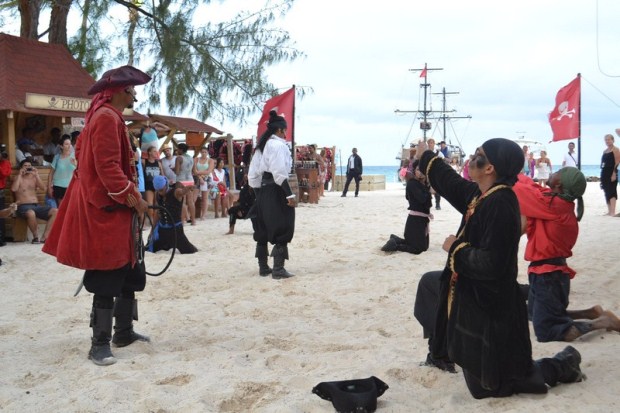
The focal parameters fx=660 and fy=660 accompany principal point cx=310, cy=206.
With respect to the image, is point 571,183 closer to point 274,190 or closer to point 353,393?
point 353,393

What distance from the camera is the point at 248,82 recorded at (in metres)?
13.8

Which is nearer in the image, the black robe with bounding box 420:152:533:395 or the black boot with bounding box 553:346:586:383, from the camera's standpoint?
the black robe with bounding box 420:152:533:395

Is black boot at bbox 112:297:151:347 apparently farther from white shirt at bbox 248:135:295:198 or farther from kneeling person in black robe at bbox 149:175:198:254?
kneeling person in black robe at bbox 149:175:198:254

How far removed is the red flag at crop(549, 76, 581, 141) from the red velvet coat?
1163 cm

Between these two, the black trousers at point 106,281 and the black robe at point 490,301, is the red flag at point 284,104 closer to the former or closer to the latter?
the black trousers at point 106,281

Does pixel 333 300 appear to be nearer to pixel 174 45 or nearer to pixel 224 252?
pixel 224 252

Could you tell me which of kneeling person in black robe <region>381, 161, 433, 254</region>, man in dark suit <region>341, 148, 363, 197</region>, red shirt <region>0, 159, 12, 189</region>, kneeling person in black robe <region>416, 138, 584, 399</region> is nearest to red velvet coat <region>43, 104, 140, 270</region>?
kneeling person in black robe <region>416, 138, 584, 399</region>

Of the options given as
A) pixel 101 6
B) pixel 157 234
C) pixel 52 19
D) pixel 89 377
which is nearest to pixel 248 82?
pixel 101 6

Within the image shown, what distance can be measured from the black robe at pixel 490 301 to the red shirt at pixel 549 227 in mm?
1306

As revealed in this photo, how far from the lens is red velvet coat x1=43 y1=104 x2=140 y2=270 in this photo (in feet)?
13.3

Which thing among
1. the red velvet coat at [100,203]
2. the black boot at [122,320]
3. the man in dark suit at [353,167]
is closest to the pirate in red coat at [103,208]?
the red velvet coat at [100,203]

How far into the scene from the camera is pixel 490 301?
125 inches

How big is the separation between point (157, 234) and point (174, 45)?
5460 mm

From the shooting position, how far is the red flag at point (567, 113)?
1375cm
